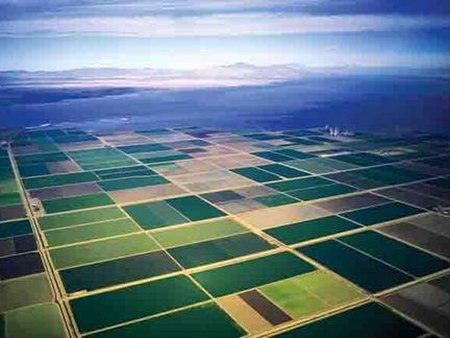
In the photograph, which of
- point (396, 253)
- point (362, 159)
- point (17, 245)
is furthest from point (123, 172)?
point (396, 253)

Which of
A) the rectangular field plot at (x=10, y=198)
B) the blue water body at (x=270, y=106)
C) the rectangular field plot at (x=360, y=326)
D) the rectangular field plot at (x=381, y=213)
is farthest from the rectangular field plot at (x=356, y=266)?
the blue water body at (x=270, y=106)

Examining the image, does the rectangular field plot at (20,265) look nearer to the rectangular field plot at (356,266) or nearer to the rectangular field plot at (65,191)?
the rectangular field plot at (65,191)

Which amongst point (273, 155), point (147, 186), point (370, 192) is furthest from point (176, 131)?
point (370, 192)

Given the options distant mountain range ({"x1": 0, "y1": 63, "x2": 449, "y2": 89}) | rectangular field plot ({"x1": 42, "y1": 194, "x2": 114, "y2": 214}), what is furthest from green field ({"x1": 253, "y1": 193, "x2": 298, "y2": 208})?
distant mountain range ({"x1": 0, "y1": 63, "x2": 449, "y2": 89})

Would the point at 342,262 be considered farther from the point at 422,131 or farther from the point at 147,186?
the point at 422,131

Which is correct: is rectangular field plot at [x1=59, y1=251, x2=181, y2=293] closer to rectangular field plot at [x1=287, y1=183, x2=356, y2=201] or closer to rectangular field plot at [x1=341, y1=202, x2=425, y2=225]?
rectangular field plot at [x1=341, y1=202, x2=425, y2=225]

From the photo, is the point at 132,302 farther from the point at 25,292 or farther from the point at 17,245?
the point at 17,245
